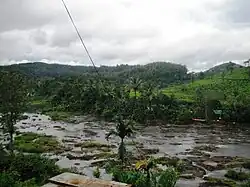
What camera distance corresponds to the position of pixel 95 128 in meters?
63.7

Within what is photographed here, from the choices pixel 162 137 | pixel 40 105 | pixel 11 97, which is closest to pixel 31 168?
pixel 11 97

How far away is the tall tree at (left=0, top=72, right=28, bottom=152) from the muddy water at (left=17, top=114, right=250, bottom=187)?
647 centimetres

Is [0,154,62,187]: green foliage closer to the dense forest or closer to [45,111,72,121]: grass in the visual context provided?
the dense forest

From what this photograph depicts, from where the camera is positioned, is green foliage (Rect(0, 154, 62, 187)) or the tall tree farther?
the tall tree

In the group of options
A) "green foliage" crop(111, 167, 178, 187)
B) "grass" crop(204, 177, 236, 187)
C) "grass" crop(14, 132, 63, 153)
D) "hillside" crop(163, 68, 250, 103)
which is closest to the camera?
"green foliage" crop(111, 167, 178, 187)

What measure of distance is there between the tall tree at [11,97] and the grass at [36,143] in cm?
680

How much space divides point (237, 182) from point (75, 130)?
3529cm

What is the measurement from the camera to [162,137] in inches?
2176

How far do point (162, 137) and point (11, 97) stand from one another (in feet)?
90.6

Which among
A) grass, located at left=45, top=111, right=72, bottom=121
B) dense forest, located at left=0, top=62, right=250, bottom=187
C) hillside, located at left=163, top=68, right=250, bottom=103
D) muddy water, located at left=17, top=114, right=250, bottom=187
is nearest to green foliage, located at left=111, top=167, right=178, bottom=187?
dense forest, located at left=0, top=62, right=250, bottom=187

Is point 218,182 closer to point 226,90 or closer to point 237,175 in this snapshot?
point 237,175

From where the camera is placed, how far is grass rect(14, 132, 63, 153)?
136 ft

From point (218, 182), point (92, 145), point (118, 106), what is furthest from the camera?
point (118, 106)

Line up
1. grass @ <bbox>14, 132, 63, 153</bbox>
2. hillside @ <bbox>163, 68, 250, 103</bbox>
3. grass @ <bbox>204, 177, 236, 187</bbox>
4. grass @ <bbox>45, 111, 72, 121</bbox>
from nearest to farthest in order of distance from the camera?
grass @ <bbox>204, 177, 236, 187</bbox>, grass @ <bbox>14, 132, 63, 153</bbox>, grass @ <bbox>45, 111, 72, 121</bbox>, hillside @ <bbox>163, 68, 250, 103</bbox>
